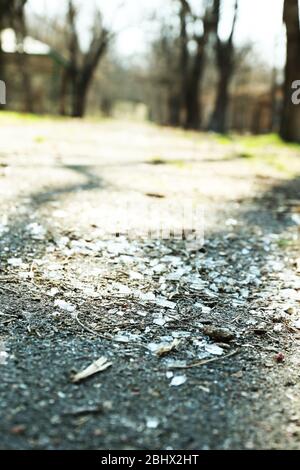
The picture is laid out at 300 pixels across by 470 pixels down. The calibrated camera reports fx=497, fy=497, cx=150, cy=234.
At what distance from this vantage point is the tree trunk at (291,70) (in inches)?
471

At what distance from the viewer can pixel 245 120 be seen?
47.4 meters

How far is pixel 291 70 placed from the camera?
489 inches

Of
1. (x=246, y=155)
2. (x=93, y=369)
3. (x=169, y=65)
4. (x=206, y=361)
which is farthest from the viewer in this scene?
(x=169, y=65)

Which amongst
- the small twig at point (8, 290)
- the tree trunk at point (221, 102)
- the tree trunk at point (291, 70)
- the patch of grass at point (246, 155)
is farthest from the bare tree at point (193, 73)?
the small twig at point (8, 290)

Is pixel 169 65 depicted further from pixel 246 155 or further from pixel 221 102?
pixel 246 155

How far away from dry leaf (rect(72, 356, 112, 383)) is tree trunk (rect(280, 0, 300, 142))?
11330 mm

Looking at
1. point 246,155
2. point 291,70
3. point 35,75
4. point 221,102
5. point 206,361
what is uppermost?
point 35,75

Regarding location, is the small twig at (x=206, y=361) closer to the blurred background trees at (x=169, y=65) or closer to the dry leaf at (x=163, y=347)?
the dry leaf at (x=163, y=347)

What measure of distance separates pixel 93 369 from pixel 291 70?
11.8 metres

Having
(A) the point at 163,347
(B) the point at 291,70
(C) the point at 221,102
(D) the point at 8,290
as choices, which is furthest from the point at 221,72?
(A) the point at 163,347

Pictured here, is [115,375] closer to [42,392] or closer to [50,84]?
[42,392]

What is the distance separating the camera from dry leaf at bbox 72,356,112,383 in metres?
2.21

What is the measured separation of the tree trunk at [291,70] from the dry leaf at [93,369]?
1133 centimetres

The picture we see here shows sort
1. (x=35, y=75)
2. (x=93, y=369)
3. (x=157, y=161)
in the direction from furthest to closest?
1. (x=35, y=75)
2. (x=157, y=161)
3. (x=93, y=369)
